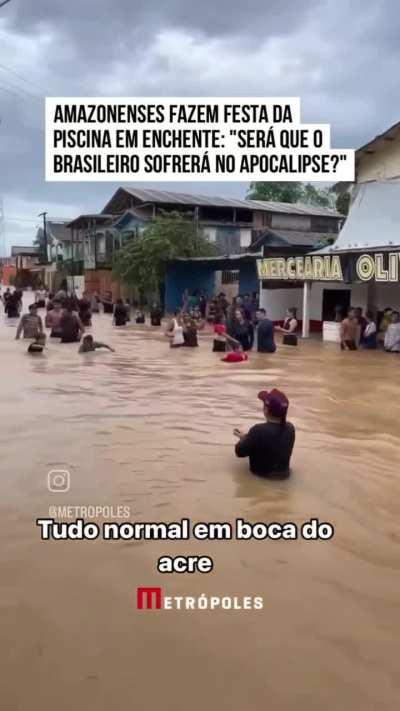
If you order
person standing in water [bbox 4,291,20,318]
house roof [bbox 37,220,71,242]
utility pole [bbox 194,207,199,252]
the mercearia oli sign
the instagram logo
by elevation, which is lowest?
the instagram logo

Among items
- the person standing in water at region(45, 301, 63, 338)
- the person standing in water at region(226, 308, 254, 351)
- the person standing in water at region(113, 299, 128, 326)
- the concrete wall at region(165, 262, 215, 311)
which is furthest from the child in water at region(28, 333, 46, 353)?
the concrete wall at region(165, 262, 215, 311)

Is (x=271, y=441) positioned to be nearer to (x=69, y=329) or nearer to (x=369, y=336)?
(x=69, y=329)

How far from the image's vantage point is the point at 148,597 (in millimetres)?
4418

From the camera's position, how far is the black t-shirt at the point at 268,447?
254 inches

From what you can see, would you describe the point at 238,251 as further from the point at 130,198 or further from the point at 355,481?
the point at 355,481

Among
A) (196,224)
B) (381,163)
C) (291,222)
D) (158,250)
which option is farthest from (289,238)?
(291,222)

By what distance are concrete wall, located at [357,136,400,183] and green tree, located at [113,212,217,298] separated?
1309 cm

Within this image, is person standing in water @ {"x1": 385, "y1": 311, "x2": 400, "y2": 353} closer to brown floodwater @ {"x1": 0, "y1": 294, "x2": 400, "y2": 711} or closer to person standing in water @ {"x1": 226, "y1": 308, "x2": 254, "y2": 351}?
person standing in water @ {"x1": 226, "y1": 308, "x2": 254, "y2": 351}

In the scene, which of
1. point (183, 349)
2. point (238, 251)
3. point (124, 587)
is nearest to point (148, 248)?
point (238, 251)

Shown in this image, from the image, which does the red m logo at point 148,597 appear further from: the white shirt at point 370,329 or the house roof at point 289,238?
the house roof at point 289,238

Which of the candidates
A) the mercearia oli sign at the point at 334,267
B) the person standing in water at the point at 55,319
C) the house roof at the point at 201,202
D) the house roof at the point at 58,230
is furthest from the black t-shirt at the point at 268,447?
the house roof at the point at 58,230

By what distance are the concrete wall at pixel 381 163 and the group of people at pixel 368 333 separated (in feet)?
17.2

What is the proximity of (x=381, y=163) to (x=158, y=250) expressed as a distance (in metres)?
14.6

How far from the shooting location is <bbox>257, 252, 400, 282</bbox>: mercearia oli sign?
18.8 metres
